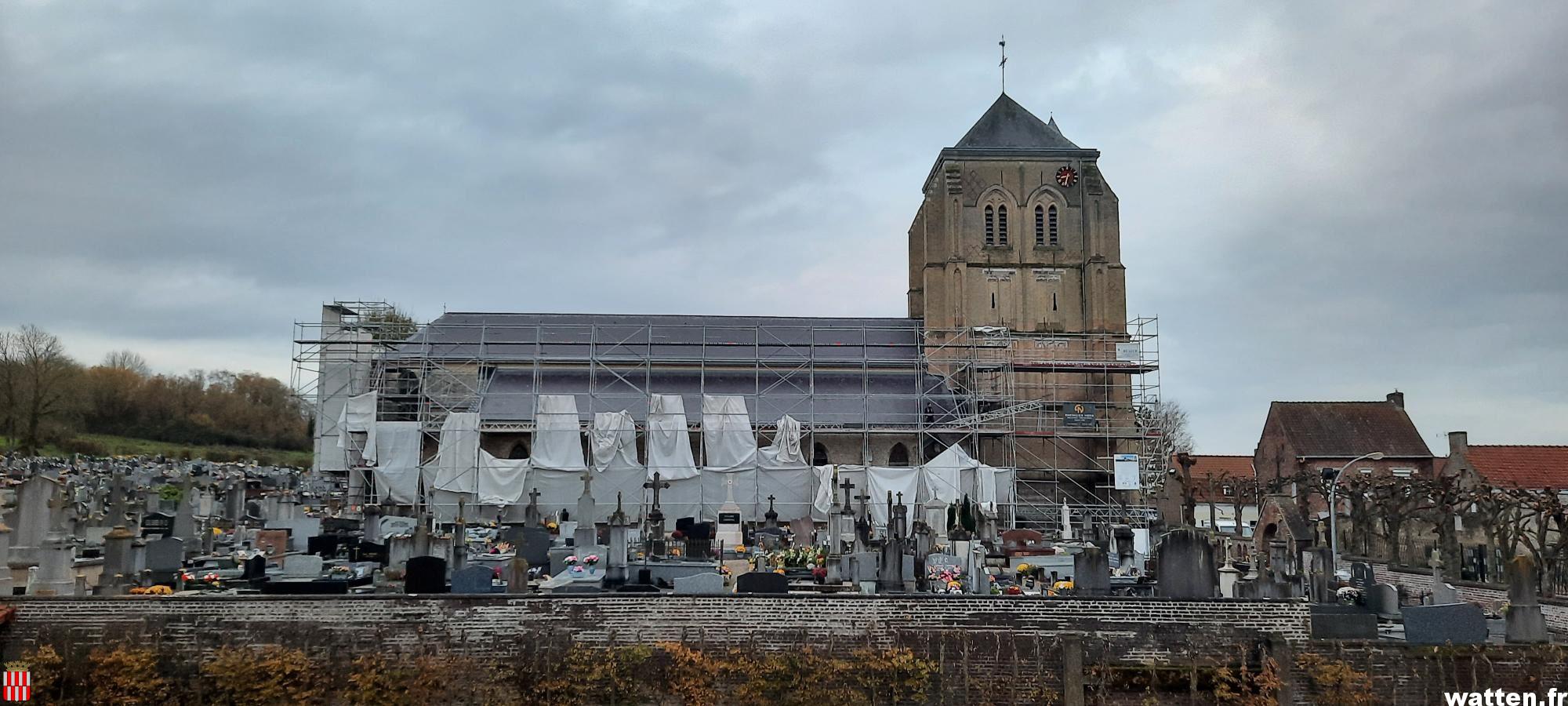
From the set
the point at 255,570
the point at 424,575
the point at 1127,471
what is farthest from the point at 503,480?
the point at 424,575

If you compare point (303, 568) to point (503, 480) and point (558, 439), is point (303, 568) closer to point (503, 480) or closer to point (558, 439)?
point (503, 480)

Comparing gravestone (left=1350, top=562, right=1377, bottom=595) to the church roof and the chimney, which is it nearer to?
the chimney

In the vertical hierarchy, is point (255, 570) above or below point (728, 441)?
below

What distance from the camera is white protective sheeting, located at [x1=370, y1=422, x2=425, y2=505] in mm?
34250

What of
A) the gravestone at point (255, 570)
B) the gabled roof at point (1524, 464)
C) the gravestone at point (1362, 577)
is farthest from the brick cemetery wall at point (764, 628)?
the gabled roof at point (1524, 464)

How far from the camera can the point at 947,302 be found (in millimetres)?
41312

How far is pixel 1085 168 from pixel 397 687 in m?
36.9

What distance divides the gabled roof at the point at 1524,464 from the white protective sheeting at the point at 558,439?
96.6ft

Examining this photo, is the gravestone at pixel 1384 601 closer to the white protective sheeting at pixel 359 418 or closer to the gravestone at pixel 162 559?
the gravestone at pixel 162 559

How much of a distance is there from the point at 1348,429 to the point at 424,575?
124 feet

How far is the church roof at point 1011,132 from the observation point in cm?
4291

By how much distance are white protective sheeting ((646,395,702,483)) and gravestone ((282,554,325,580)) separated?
1718cm

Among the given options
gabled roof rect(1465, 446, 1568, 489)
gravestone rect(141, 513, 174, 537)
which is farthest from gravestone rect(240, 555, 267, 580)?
gabled roof rect(1465, 446, 1568, 489)

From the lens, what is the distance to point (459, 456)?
34.3 m
